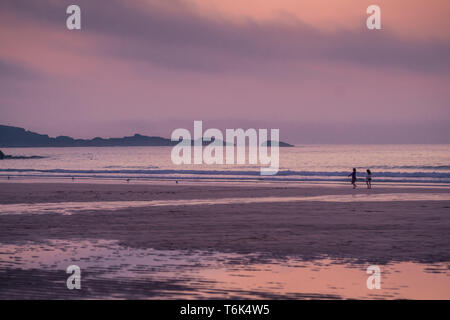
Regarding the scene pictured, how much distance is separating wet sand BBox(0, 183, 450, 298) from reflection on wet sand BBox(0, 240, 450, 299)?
2.0 inches

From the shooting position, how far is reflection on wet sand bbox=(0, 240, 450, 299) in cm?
887

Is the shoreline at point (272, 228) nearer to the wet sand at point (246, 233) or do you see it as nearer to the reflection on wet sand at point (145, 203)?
the wet sand at point (246, 233)

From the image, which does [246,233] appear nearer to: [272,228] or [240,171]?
[272,228]

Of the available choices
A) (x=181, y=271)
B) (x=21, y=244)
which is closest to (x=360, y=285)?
(x=181, y=271)

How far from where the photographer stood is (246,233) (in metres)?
15.5

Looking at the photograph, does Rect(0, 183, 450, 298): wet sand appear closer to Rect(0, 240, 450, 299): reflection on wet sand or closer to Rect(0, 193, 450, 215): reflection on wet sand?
Rect(0, 240, 450, 299): reflection on wet sand

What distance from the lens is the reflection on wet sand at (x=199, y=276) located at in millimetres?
8867

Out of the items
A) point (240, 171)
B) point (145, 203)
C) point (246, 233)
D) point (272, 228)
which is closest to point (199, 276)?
point (246, 233)

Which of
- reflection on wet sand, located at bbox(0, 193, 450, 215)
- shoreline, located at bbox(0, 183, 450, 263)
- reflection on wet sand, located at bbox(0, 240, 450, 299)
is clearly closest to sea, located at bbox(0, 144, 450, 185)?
reflection on wet sand, located at bbox(0, 193, 450, 215)

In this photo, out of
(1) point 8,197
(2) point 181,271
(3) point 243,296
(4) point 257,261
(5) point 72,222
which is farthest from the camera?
(1) point 8,197

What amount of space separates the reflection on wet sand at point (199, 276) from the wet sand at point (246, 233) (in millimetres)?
50
